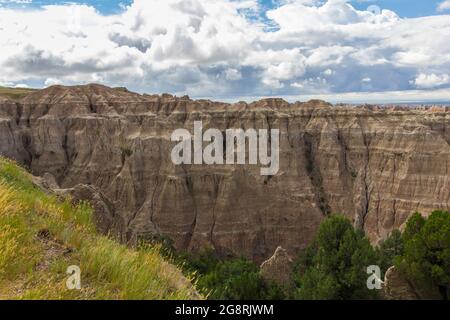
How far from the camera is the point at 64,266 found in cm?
505

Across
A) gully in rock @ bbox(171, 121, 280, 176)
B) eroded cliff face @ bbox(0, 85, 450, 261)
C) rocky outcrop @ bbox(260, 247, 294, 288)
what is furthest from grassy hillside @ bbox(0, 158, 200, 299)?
gully in rock @ bbox(171, 121, 280, 176)

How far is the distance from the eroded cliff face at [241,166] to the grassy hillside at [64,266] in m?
34.7

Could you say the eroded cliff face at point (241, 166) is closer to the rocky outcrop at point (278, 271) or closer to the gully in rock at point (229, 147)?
the gully in rock at point (229, 147)

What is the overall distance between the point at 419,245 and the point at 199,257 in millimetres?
22314

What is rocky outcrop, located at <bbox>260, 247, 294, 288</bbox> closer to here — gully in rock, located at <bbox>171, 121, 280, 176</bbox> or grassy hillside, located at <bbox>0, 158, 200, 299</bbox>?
grassy hillside, located at <bbox>0, 158, 200, 299</bbox>

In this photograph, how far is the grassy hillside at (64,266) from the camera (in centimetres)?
444

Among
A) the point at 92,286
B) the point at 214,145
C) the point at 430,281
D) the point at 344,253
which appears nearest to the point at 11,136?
the point at 214,145

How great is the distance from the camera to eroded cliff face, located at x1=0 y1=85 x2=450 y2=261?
1938 inches

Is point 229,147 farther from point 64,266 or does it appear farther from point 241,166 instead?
point 64,266

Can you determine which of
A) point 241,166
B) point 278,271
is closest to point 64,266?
point 278,271

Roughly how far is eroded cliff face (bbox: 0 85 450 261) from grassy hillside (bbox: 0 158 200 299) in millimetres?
34711

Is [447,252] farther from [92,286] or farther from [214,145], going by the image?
[214,145]

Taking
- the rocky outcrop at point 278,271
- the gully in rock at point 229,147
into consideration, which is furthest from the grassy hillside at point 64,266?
the gully in rock at point 229,147

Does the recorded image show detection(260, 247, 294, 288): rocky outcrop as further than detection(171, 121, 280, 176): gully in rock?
No
